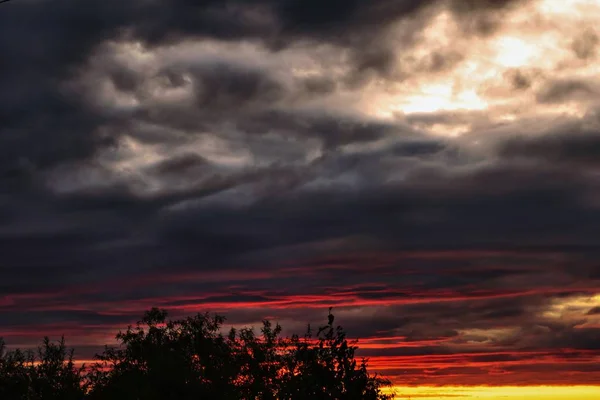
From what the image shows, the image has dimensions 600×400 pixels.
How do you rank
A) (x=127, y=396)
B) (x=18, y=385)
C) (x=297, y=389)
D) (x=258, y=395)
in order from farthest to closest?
→ (x=18, y=385) → (x=258, y=395) → (x=127, y=396) → (x=297, y=389)

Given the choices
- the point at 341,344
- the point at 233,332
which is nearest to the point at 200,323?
the point at 233,332

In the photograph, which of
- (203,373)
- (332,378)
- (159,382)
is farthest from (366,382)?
(203,373)

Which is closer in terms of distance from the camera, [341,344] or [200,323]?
[341,344]

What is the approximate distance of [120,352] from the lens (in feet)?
294

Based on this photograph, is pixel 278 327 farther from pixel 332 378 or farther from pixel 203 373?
pixel 332 378

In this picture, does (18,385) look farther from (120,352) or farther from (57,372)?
(120,352)

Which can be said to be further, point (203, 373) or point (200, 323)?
point (200, 323)

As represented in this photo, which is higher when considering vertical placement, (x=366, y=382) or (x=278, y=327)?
(x=278, y=327)

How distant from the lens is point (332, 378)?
61.2 meters

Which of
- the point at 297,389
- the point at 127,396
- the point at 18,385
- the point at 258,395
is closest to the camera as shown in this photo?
the point at 297,389

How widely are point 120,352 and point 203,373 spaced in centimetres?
983

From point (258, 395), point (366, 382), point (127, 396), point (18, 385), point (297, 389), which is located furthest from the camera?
point (18, 385)

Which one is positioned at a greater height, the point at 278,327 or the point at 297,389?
the point at 278,327

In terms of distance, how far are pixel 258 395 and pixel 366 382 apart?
29.1 metres
